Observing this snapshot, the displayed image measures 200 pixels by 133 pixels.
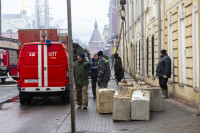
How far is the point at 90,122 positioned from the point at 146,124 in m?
1.39

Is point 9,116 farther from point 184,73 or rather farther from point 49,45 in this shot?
point 184,73

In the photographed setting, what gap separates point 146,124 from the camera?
870 cm

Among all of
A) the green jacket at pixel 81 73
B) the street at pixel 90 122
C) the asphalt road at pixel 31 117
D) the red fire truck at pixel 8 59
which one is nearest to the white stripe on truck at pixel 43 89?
the asphalt road at pixel 31 117

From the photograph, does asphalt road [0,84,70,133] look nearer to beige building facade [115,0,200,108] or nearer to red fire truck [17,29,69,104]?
red fire truck [17,29,69,104]

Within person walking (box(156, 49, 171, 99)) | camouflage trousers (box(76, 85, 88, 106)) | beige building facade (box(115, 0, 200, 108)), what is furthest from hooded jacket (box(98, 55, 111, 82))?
person walking (box(156, 49, 171, 99))

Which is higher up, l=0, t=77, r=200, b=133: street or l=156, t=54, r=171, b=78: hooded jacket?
l=156, t=54, r=171, b=78: hooded jacket

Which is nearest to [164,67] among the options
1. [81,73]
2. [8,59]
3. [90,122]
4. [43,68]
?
[81,73]

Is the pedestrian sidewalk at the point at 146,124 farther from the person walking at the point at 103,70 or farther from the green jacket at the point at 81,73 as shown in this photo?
the person walking at the point at 103,70

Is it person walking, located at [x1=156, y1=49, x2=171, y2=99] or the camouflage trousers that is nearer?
the camouflage trousers

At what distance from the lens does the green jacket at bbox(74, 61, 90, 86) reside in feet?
39.2

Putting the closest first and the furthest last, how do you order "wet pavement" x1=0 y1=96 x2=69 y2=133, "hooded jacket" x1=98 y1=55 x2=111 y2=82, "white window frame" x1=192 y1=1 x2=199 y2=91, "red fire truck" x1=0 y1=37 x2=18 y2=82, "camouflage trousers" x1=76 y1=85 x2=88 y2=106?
"wet pavement" x1=0 y1=96 x2=69 y2=133 < "white window frame" x1=192 y1=1 x2=199 y2=91 < "camouflage trousers" x1=76 y1=85 x2=88 y2=106 < "hooded jacket" x1=98 y1=55 x2=111 y2=82 < "red fire truck" x1=0 y1=37 x2=18 y2=82

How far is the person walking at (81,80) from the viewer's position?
11.9m

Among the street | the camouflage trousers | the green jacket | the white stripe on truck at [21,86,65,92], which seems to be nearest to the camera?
the street

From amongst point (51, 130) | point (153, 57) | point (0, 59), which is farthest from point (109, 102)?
point (0, 59)
